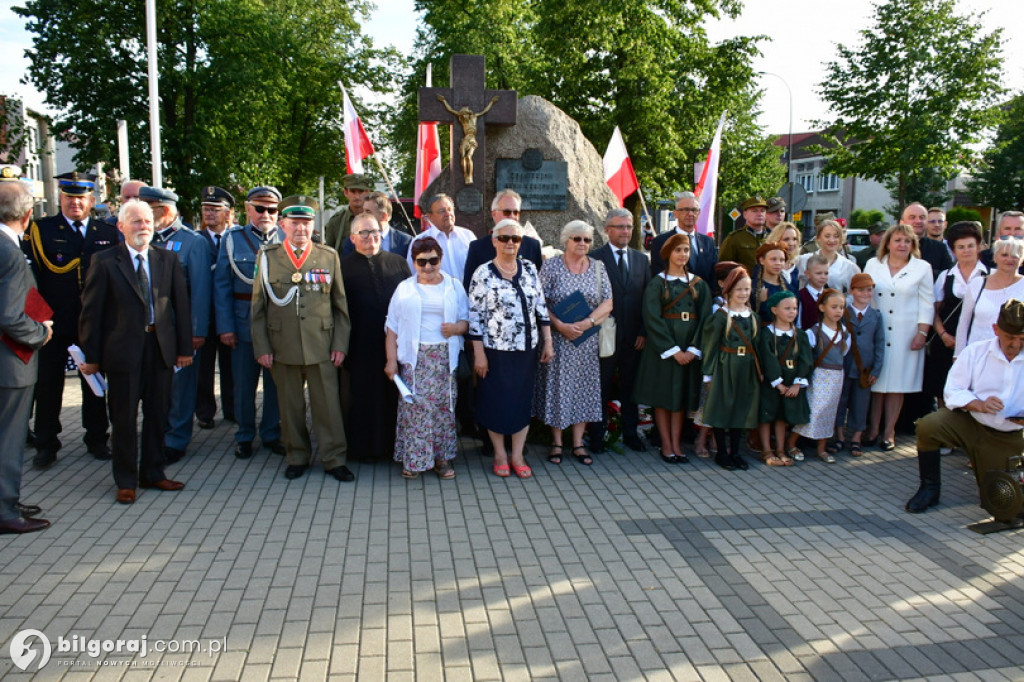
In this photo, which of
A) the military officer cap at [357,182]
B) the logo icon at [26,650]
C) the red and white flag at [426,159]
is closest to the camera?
the logo icon at [26,650]

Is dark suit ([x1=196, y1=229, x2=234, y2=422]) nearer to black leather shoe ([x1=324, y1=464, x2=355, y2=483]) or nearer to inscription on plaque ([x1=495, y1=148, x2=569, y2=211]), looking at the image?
black leather shoe ([x1=324, y1=464, x2=355, y2=483])

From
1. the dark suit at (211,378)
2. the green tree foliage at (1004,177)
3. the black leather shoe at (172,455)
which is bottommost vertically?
the black leather shoe at (172,455)

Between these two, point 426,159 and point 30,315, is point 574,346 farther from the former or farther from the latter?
point 426,159

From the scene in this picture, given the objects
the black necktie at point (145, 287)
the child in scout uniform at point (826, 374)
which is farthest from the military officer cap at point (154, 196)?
the child in scout uniform at point (826, 374)

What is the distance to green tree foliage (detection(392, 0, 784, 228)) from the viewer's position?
2238 cm

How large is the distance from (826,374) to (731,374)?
905 mm

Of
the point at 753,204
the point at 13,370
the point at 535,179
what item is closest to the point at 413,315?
the point at 13,370

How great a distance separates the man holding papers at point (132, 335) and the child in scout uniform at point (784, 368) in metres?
4.60

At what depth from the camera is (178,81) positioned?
850 inches

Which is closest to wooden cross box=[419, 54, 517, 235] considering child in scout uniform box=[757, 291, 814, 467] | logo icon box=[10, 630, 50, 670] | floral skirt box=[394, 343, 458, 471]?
floral skirt box=[394, 343, 458, 471]

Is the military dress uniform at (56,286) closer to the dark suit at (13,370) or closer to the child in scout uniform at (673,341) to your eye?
the dark suit at (13,370)

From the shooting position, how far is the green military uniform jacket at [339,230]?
7.43 m

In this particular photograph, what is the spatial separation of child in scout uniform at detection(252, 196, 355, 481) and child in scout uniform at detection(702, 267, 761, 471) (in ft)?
9.64

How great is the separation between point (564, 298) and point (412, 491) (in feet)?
6.37
